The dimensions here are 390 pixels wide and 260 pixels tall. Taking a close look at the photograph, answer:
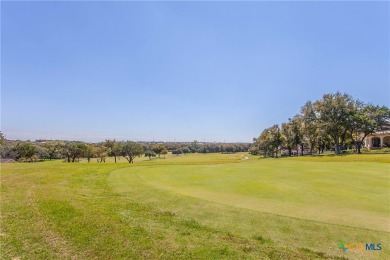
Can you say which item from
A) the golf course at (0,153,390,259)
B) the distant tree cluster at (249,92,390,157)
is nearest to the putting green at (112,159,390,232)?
the golf course at (0,153,390,259)

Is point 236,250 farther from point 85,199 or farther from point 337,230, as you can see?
point 85,199

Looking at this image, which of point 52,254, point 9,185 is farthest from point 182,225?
point 9,185

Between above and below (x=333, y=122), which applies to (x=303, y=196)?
below

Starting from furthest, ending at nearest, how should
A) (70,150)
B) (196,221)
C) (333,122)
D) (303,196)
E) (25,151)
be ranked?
(70,150) < (25,151) < (333,122) < (303,196) < (196,221)

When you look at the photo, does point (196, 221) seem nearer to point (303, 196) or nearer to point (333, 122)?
point (303, 196)

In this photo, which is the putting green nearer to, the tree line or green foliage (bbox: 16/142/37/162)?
the tree line

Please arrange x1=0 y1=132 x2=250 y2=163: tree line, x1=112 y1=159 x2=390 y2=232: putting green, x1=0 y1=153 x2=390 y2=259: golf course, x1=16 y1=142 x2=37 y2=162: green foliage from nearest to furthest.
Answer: x1=0 y1=153 x2=390 y2=259: golf course < x1=112 y1=159 x2=390 y2=232: putting green < x1=16 y1=142 x2=37 y2=162: green foliage < x1=0 y1=132 x2=250 y2=163: tree line

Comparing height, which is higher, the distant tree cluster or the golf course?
the distant tree cluster

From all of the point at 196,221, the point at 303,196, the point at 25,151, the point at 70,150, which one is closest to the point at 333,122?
the point at 303,196

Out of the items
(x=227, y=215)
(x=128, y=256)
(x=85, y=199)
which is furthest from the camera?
(x=85, y=199)

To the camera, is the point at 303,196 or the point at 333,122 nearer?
the point at 303,196

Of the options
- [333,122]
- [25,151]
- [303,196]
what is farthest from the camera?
[25,151]

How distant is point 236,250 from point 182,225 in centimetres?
226

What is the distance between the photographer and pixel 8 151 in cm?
6806
